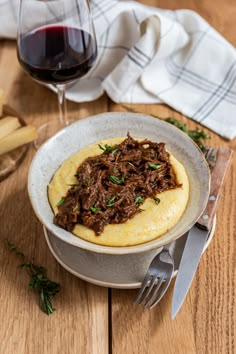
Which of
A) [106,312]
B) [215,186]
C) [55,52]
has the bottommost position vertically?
[106,312]

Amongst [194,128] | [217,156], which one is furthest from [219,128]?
[217,156]

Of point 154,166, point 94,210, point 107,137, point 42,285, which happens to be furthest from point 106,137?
point 42,285

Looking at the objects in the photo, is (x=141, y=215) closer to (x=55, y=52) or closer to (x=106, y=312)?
(x=106, y=312)

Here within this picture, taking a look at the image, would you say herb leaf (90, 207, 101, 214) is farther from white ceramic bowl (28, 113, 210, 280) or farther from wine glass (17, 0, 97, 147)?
wine glass (17, 0, 97, 147)

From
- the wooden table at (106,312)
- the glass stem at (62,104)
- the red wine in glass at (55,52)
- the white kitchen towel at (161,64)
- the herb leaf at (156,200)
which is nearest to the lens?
the wooden table at (106,312)

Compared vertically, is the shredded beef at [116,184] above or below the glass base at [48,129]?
above

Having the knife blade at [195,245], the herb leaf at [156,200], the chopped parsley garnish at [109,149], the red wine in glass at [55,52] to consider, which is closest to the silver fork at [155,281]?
the knife blade at [195,245]

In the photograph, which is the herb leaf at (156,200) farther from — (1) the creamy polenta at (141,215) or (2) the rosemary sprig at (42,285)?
(2) the rosemary sprig at (42,285)

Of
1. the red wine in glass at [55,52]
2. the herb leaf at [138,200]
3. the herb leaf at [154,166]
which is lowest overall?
the herb leaf at [138,200]
